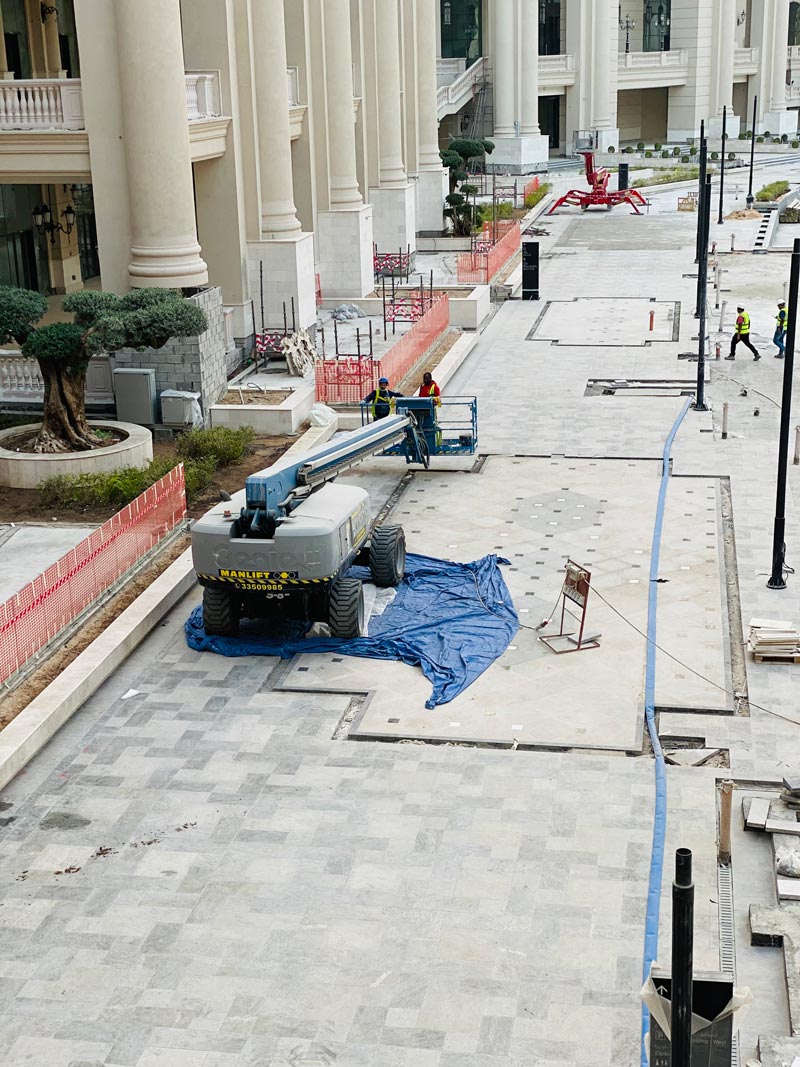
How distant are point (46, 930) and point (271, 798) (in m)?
2.98

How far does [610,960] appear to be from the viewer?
12.0 metres

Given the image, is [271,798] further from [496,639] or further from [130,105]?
[130,105]

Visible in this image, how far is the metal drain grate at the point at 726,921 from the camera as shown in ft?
38.9

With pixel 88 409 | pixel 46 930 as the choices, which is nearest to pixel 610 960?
pixel 46 930

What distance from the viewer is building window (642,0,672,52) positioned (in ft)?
319

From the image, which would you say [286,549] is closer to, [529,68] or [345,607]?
[345,607]

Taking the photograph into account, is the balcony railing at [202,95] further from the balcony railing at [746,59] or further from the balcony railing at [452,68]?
the balcony railing at [746,59]

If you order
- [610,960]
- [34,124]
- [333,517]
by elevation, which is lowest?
[610,960]

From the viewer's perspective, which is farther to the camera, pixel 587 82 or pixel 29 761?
pixel 587 82

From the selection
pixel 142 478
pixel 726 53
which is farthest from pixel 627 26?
pixel 142 478

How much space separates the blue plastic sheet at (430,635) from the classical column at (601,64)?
7554 cm

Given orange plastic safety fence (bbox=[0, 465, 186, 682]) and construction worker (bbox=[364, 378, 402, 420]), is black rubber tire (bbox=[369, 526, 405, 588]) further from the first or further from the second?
construction worker (bbox=[364, 378, 402, 420])

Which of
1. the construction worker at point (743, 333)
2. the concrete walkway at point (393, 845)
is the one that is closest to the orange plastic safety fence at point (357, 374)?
the construction worker at point (743, 333)

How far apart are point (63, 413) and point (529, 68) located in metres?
63.1
